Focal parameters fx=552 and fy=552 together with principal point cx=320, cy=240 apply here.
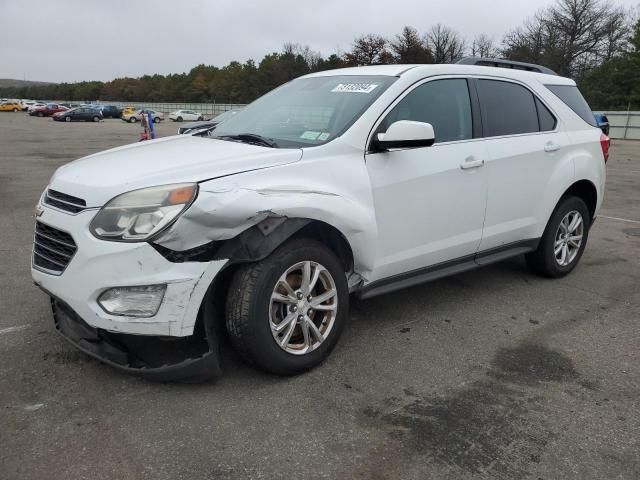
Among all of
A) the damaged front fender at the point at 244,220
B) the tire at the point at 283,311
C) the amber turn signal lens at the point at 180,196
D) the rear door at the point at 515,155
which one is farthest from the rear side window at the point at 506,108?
the amber turn signal lens at the point at 180,196

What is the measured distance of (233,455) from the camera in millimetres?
2525

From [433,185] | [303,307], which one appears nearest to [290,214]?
[303,307]

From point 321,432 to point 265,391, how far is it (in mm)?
485

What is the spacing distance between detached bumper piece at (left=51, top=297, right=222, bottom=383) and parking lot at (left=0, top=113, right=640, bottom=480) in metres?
0.19

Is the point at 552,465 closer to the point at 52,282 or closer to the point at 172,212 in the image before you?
the point at 172,212

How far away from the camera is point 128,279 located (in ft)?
8.86

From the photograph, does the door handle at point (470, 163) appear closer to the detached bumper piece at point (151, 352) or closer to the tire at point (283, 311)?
the tire at point (283, 311)

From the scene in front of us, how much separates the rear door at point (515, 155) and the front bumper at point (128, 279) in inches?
93.9

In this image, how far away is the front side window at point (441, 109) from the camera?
3.74 metres

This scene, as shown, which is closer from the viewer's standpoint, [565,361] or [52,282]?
[52,282]

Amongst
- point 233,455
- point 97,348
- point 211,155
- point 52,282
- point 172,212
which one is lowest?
point 233,455

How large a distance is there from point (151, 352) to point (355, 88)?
219 cm

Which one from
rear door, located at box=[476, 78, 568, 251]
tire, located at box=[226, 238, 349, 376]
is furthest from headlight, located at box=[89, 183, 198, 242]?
rear door, located at box=[476, 78, 568, 251]

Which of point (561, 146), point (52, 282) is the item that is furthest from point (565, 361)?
point (52, 282)
